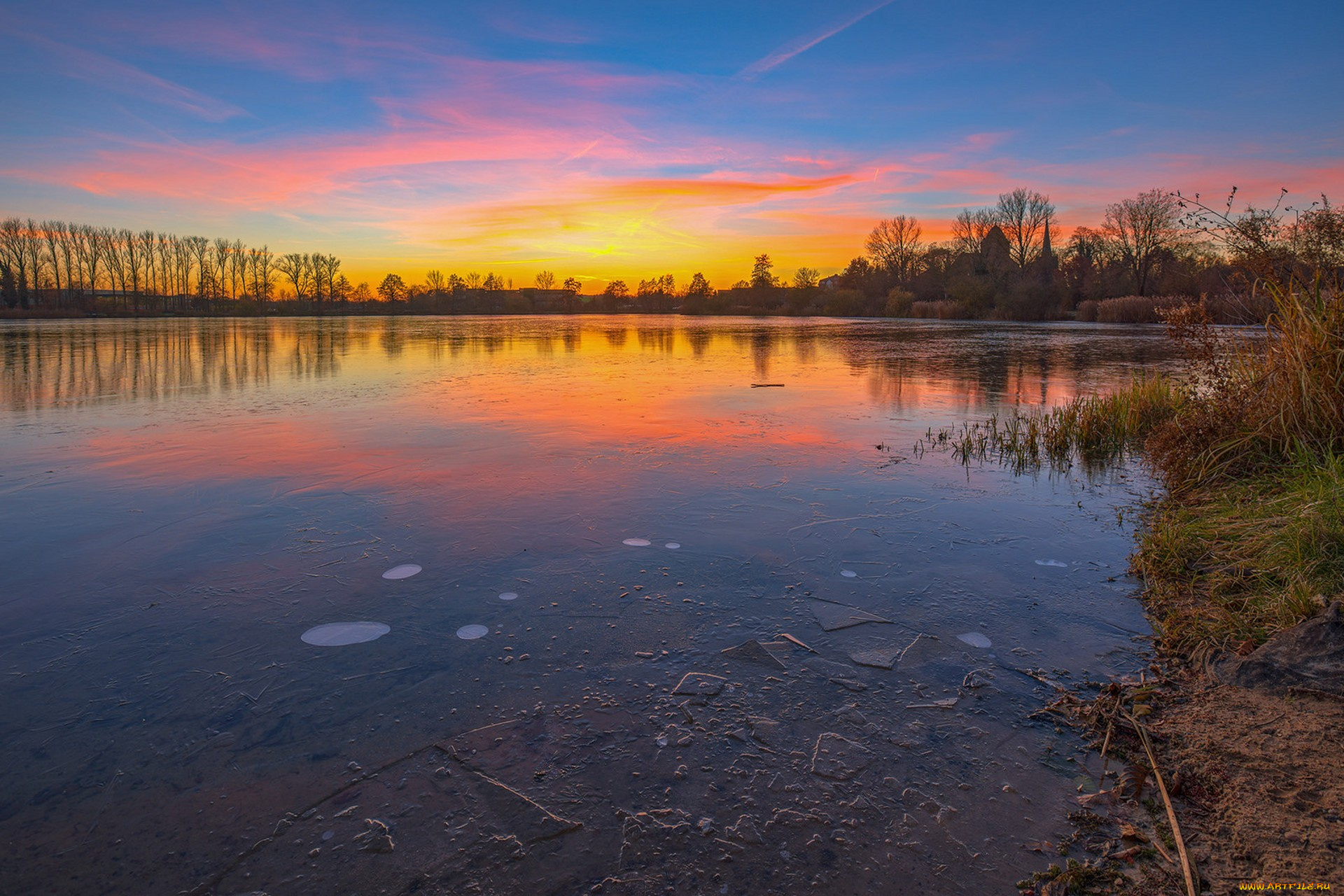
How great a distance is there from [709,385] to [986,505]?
321 inches

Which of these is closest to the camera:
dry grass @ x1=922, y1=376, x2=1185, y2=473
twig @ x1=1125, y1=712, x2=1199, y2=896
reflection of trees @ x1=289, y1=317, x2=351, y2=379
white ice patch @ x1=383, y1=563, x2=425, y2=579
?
twig @ x1=1125, y1=712, x2=1199, y2=896

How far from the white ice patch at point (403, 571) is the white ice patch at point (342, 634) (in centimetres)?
57

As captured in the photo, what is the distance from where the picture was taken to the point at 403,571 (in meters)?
4.11

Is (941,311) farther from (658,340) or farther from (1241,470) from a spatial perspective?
(1241,470)

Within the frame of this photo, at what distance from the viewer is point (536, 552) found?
445 cm

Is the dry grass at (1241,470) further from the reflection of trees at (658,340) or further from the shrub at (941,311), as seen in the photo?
the shrub at (941,311)

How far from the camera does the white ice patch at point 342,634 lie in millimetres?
3299

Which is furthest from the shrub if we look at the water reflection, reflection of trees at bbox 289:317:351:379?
reflection of trees at bbox 289:317:351:379

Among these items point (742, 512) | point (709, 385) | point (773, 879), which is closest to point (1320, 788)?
point (773, 879)

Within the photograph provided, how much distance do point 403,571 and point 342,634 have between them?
75 cm

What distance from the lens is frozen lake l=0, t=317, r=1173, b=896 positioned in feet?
6.92

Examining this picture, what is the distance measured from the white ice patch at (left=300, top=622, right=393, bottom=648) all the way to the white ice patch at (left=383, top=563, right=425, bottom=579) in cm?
57

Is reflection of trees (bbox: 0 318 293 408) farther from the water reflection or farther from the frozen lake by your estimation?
the frozen lake

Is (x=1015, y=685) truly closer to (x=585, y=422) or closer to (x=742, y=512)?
(x=742, y=512)
